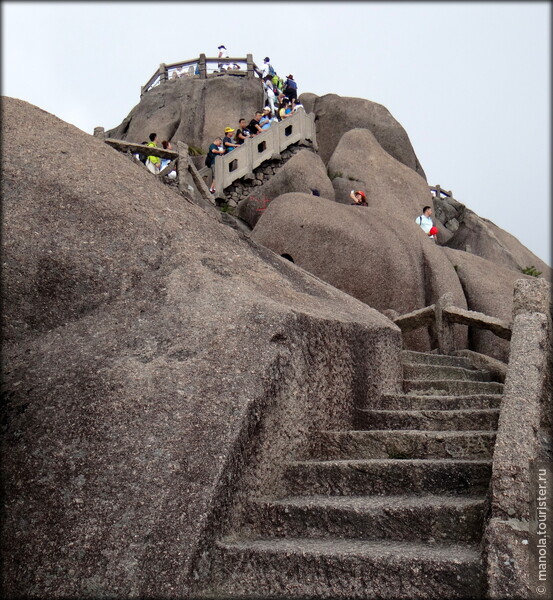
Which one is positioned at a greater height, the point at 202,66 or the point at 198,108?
the point at 202,66

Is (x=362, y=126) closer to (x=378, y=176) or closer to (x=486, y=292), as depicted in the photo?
(x=378, y=176)

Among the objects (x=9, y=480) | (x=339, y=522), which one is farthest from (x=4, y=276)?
(x=339, y=522)

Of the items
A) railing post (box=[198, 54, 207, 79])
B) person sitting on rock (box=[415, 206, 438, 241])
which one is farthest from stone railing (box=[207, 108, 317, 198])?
railing post (box=[198, 54, 207, 79])

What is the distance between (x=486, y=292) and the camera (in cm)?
1427

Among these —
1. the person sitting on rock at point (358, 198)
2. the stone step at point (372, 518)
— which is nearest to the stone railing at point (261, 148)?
the person sitting on rock at point (358, 198)

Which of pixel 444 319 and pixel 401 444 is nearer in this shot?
pixel 401 444

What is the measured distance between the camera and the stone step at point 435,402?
6320 millimetres

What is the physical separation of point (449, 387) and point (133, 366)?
3669mm

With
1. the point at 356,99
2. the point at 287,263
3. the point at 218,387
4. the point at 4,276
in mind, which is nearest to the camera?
the point at 218,387

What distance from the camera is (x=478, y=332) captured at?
13.2 m

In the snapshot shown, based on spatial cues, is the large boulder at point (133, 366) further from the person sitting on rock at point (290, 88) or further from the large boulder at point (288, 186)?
the person sitting on rock at point (290, 88)

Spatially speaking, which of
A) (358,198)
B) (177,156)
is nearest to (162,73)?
(358,198)

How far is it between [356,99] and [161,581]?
19.5 m

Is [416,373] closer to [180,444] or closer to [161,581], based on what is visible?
[180,444]
